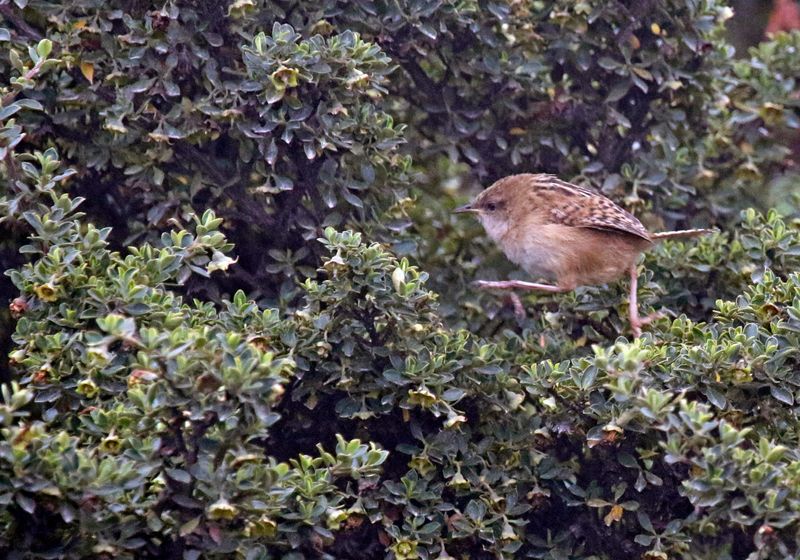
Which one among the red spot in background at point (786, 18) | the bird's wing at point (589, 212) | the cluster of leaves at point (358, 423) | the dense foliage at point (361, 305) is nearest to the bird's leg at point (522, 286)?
the dense foliage at point (361, 305)

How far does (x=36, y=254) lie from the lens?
4.01 meters

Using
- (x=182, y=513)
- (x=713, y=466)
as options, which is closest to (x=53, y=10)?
(x=182, y=513)

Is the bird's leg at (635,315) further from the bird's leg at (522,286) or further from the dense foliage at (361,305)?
the bird's leg at (522,286)

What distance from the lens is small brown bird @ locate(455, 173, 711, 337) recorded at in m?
4.77

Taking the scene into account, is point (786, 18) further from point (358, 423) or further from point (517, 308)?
point (358, 423)

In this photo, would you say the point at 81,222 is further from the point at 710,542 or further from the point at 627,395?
the point at 710,542

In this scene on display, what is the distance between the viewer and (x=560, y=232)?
5.00 metres

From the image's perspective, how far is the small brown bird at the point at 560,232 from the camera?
4.77 metres

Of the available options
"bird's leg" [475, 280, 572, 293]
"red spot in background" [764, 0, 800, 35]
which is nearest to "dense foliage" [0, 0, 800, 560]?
"bird's leg" [475, 280, 572, 293]

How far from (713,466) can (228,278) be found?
7.24 feet

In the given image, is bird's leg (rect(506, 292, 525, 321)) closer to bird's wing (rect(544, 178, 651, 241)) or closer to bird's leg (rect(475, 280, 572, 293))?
bird's leg (rect(475, 280, 572, 293))

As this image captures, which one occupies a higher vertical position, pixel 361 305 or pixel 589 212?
pixel 361 305

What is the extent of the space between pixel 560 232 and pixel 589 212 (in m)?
0.20

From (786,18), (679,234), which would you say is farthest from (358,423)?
(786,18)
